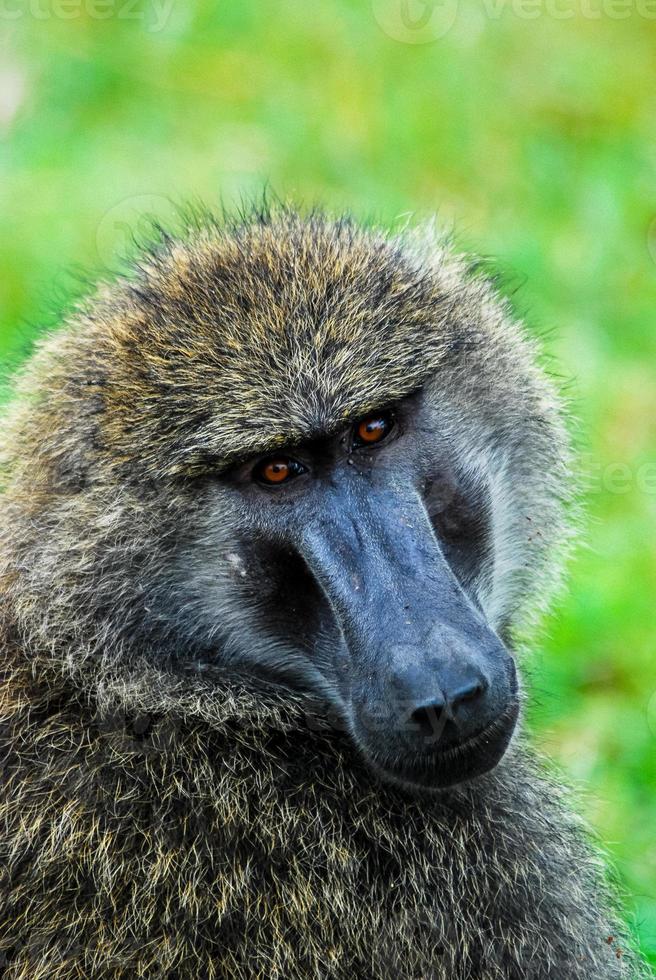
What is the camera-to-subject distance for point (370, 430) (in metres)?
3.23

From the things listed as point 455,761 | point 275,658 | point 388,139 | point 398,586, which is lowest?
point 455,761

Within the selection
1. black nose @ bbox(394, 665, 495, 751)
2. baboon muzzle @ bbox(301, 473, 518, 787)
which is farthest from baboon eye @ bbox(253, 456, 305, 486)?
black nose @ bbox(394, 665, 495, 751)

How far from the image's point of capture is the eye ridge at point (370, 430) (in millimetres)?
3219

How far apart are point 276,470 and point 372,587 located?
1.25ft

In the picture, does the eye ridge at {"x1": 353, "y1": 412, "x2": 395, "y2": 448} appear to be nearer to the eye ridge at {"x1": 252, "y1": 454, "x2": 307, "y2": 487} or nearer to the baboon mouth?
the eye ridge at {"x1": 252, "y1": 454, "x2": 307, "y2": 487}

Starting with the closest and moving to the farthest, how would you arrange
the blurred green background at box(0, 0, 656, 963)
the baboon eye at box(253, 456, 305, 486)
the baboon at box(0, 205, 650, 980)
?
the baboon at box(0, 205, 650, 980), the baboon eye at box(253, 456, 305, 486), the blurred green background at box(0, 0, 656, 963)

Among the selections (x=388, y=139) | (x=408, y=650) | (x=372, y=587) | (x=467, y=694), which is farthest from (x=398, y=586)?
(x=388, y=139)

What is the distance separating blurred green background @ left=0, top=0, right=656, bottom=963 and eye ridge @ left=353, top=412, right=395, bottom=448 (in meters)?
2.83

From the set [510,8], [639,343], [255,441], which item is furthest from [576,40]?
[255,441]

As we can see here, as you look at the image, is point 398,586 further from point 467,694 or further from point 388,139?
point 388,139

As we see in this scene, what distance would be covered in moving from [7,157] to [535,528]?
5308mm

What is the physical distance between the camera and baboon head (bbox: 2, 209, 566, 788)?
9.77 ft

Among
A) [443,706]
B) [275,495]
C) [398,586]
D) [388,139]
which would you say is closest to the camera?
[443,706]

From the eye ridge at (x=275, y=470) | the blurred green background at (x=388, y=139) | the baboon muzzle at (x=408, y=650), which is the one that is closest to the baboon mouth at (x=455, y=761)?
the baboon muzzle at (x=408, y=650)
